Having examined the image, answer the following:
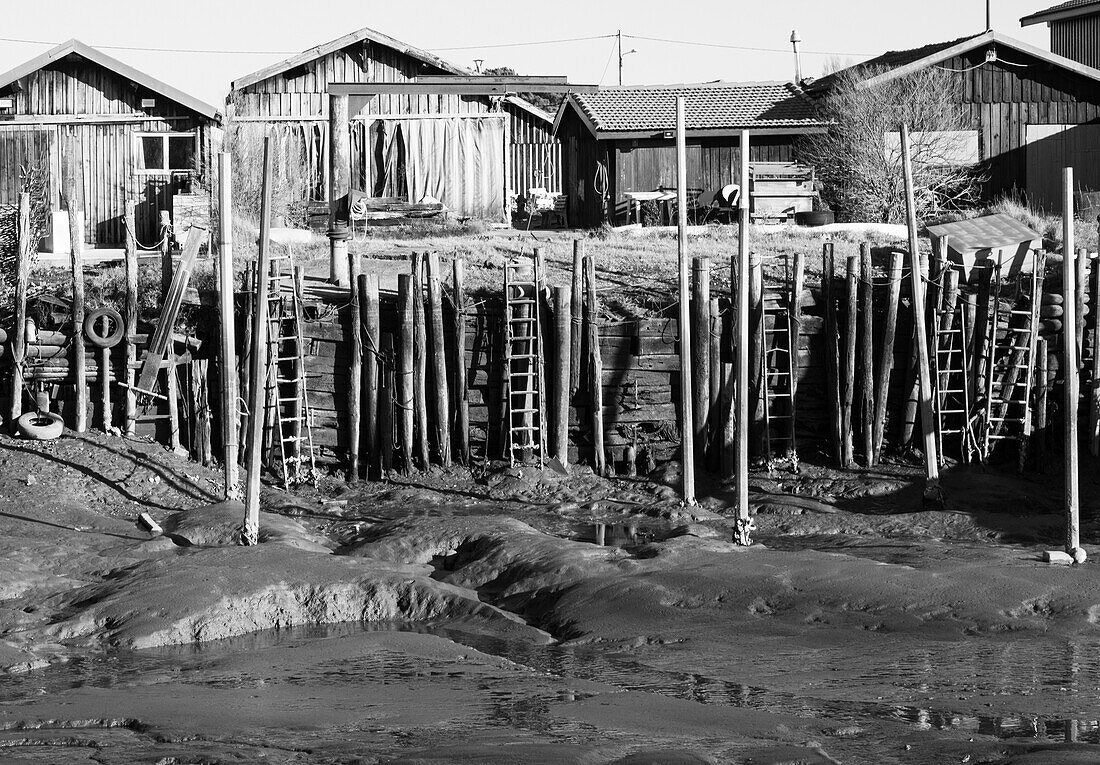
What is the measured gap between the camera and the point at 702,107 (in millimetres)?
33812

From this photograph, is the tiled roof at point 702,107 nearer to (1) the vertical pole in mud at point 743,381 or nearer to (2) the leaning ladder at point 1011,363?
(2) the leaning ladder at point 1011,363

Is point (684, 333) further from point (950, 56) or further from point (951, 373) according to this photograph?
point (950, 56)

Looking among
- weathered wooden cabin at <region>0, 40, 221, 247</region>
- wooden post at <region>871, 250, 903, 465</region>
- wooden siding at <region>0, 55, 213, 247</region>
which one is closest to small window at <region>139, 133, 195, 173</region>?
weathered wooden cabin at <region>0, 40, 221, 247</region>

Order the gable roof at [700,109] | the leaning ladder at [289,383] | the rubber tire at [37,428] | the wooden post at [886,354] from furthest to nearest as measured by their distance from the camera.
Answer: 1. the gable roof at [700,109]
2. the wooden post at [886,354]
3. the leaning ladder at [289,383]
4. the rubber tire at [37,428]

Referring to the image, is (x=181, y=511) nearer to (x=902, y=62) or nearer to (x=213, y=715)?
(x=213, y=715)

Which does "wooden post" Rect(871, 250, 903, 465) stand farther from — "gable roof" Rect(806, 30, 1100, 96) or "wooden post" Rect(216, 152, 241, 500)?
"gable roof" Rect(806, 30, 1100, 96)

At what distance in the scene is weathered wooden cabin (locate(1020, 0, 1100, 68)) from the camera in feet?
180

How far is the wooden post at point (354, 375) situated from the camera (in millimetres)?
19986

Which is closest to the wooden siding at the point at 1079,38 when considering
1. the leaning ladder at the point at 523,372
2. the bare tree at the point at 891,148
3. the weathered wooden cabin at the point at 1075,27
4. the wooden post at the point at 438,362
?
the weathered wooden cabin at the point at 1075,27

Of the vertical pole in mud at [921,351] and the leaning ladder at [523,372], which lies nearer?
the vertical pole in mud at [921,351]

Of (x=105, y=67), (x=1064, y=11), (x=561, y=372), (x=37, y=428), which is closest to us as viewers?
(x=37, y=428)

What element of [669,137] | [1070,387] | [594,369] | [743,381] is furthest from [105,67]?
[1070,387]

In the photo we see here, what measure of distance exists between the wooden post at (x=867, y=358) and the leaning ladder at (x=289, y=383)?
27.6 ft

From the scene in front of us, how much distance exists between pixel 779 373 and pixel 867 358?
4.43 ft
